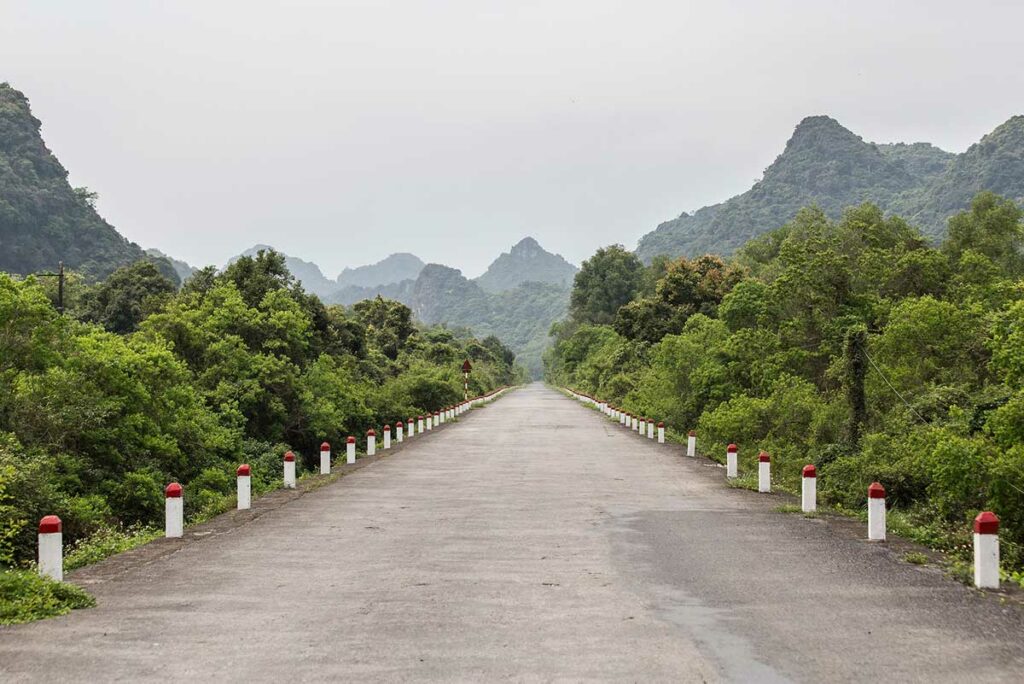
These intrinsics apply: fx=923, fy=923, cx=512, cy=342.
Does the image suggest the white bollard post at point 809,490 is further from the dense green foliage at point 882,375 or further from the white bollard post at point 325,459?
the white bollard post at point 325,459

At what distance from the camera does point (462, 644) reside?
21.8 feet

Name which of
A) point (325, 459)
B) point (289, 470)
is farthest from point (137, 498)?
point (325, 459)

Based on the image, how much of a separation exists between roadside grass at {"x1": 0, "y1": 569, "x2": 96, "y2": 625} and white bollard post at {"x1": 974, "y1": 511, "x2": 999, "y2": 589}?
26.4ft

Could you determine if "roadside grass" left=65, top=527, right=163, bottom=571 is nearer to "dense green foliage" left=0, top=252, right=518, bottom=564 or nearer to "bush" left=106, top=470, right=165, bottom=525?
"dense green foliage" left=0, top=252, right=518, bottom=564

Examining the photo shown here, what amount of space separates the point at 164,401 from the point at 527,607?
47.7 ft

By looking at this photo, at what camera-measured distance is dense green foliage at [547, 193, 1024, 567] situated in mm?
12711

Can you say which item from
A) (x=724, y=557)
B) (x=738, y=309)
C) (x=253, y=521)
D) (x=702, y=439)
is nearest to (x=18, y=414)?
(x=253, y=521)

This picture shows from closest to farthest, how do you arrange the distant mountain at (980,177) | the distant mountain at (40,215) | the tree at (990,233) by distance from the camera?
the tree at (990,233) < the distant mountain at (40,215) < the distant mountain at (980,177)

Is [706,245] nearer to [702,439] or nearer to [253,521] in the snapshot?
[702,439]

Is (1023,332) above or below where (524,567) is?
above

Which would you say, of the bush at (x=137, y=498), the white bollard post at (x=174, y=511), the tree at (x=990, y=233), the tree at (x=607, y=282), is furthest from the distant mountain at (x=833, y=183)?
the white bollard post at (x=174, y=511)

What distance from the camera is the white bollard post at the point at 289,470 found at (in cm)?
1725

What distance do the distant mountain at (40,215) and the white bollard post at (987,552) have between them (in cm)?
8398

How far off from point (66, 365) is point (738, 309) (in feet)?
82.4
